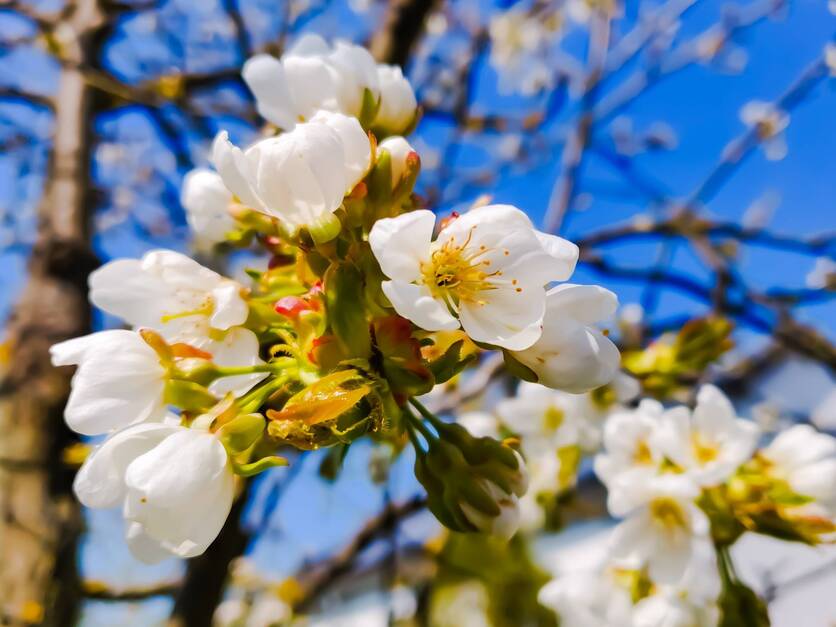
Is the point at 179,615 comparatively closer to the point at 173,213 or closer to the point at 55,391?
the point at 55,391

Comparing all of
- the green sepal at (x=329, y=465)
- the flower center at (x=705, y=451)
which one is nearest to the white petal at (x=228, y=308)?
the green sepal at (x=329, y=465)

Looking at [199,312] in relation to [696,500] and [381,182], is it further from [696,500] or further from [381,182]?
[696,500]

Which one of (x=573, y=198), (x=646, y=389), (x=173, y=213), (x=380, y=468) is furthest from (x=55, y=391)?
(x=173, y=213)

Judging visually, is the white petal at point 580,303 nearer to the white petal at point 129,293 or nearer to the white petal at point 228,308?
the white petal at point 228,308

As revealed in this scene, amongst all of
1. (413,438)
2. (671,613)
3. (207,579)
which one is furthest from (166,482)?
(207,579)

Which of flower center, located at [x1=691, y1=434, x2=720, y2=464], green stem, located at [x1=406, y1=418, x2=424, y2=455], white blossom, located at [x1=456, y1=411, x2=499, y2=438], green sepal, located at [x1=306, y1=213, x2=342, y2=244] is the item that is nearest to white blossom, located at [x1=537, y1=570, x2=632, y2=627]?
flower center, located at [x1=691, y1=434, x2=720, y2=464]

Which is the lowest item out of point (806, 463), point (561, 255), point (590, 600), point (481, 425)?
point (481, 425)

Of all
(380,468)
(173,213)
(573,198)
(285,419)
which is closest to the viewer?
(285,419)
